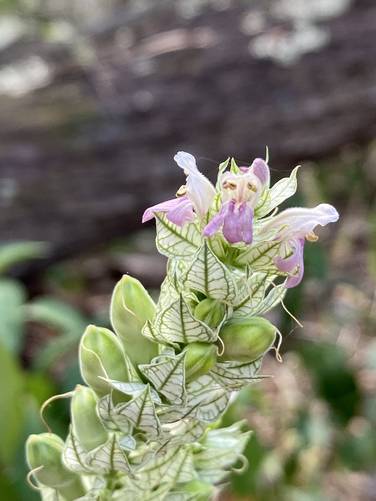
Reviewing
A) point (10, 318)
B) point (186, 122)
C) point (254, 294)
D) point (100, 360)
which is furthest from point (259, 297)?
point (186, 122)

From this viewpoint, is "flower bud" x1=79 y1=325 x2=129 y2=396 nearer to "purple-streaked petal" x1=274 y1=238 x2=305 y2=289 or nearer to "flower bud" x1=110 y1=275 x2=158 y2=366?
"flower bud" x1=110 y1=275 x2=158 y2=366

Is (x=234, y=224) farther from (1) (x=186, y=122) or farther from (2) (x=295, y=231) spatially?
(1) (x=186, y=122)

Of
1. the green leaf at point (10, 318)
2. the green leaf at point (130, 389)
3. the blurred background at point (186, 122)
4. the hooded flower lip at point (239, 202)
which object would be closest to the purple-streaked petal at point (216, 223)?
the hooded flower lip at point (239, 202)

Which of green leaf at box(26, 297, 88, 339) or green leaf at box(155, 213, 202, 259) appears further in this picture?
green leaf at box(26, 297, 88, 339)

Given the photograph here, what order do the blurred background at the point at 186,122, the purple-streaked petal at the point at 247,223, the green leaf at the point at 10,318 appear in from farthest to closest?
1. the blurred background at the point at 186,122
2. the green leaf at the point at 10,318
3. the purple-streaked petal at the point at 247,223

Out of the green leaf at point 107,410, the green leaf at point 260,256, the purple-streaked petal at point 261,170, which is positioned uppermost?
the purple-streaked petal at point 261,170

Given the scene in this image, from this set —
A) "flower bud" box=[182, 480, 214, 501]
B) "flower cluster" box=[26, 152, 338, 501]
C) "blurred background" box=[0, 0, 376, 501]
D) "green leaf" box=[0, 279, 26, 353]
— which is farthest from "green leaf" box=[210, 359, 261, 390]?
"blurred background" box=[0, 0, 376, 501]

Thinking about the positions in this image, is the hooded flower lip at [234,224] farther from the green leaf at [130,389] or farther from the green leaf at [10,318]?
the green leaf at [10,318]
